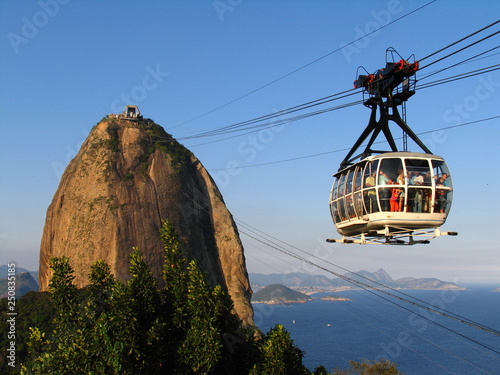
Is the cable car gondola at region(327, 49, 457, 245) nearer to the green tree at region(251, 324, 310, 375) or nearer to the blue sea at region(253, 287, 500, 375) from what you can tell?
the green tree at region(251, 324, 310, 375)

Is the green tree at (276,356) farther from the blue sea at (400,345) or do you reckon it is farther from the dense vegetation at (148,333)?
the blue sea at (400,345)

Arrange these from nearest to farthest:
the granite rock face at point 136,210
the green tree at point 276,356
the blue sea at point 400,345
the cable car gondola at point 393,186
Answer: the cable car gondola at point 393,186 < the green tree at point 276,356 < the granite rock face at point 136,210 < the blue sea at point 400,345

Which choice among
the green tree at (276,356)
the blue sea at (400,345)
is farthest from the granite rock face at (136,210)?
the green tree at (276,356)

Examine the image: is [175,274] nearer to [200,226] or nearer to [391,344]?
[200,226]

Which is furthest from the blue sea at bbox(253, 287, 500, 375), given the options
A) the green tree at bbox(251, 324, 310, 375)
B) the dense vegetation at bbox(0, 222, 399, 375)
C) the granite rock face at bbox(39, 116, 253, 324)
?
the dense vegetation at bbox(0, 222, 399, 375)

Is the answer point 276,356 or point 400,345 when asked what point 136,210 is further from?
point 400,345
